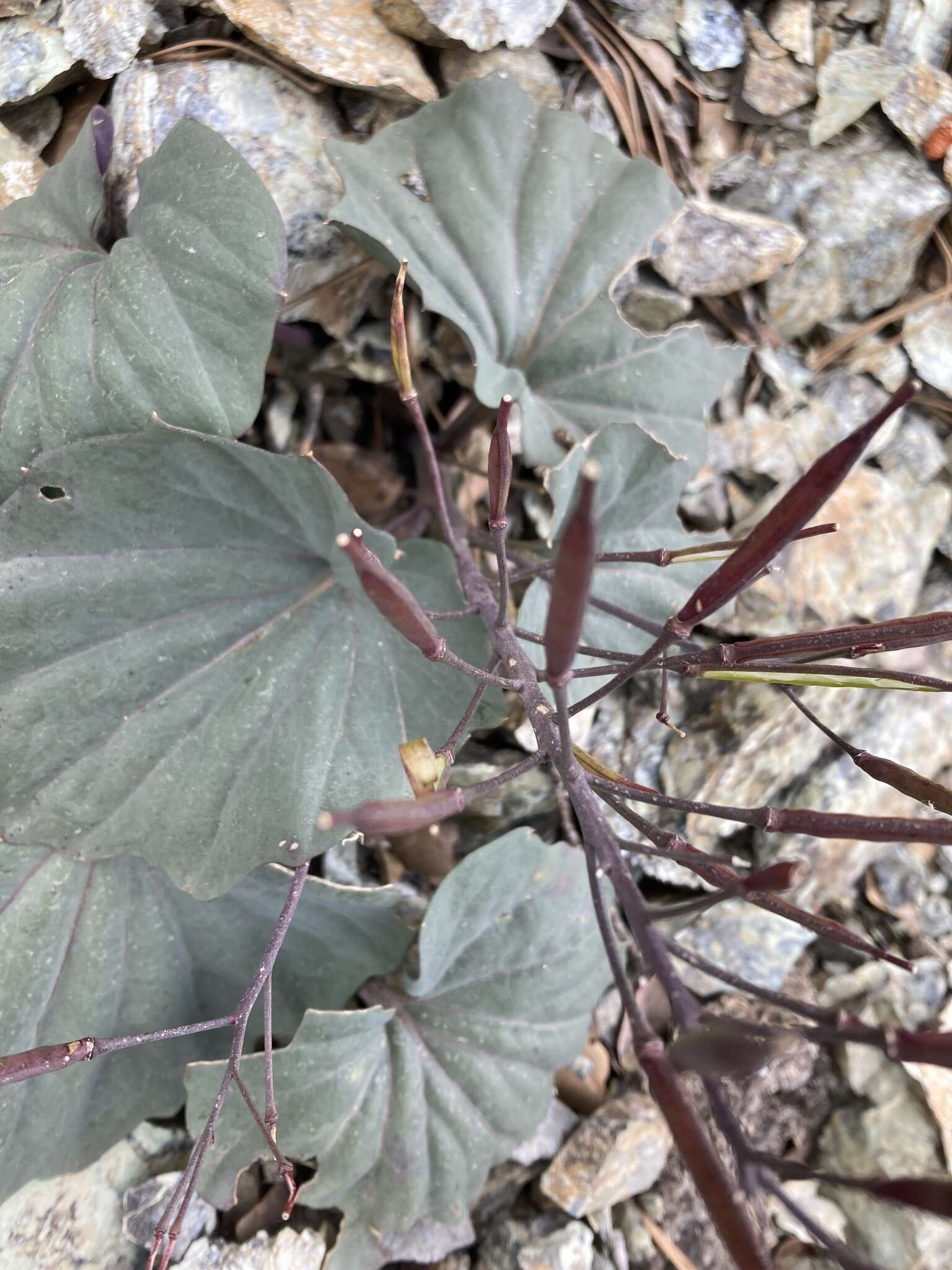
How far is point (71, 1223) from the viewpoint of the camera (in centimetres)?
99

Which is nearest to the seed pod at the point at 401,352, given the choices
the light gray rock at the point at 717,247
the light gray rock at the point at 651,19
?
the light gray rock at the point at 717,247

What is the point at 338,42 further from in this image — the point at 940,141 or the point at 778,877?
the point at 778,877

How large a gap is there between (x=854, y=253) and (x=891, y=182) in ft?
0.41

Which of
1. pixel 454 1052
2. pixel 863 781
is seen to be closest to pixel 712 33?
pixel 863 781

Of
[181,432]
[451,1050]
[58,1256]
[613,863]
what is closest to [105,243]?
[181,432]

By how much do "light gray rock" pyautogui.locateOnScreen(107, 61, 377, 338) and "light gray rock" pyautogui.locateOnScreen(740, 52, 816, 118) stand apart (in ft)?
2.31

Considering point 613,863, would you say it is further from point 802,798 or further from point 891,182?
point 891,182

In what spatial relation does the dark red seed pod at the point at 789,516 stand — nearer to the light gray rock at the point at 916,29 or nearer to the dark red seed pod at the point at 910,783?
the dark red seed pod at the point at 910,783

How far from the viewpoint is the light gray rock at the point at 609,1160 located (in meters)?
1.15

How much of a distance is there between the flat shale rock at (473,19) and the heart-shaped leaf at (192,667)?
685 millimetres

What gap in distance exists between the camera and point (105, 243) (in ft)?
3.52

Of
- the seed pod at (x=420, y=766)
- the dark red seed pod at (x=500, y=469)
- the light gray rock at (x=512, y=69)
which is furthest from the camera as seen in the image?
the light gray rock at (x=512, y=69)

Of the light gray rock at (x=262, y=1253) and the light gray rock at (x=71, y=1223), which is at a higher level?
the light gray rock at (x=71, y=1223)

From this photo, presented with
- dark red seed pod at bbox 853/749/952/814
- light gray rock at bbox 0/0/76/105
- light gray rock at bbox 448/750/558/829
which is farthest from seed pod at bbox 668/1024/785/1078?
light gray rock at bbox 0/0/76/105
